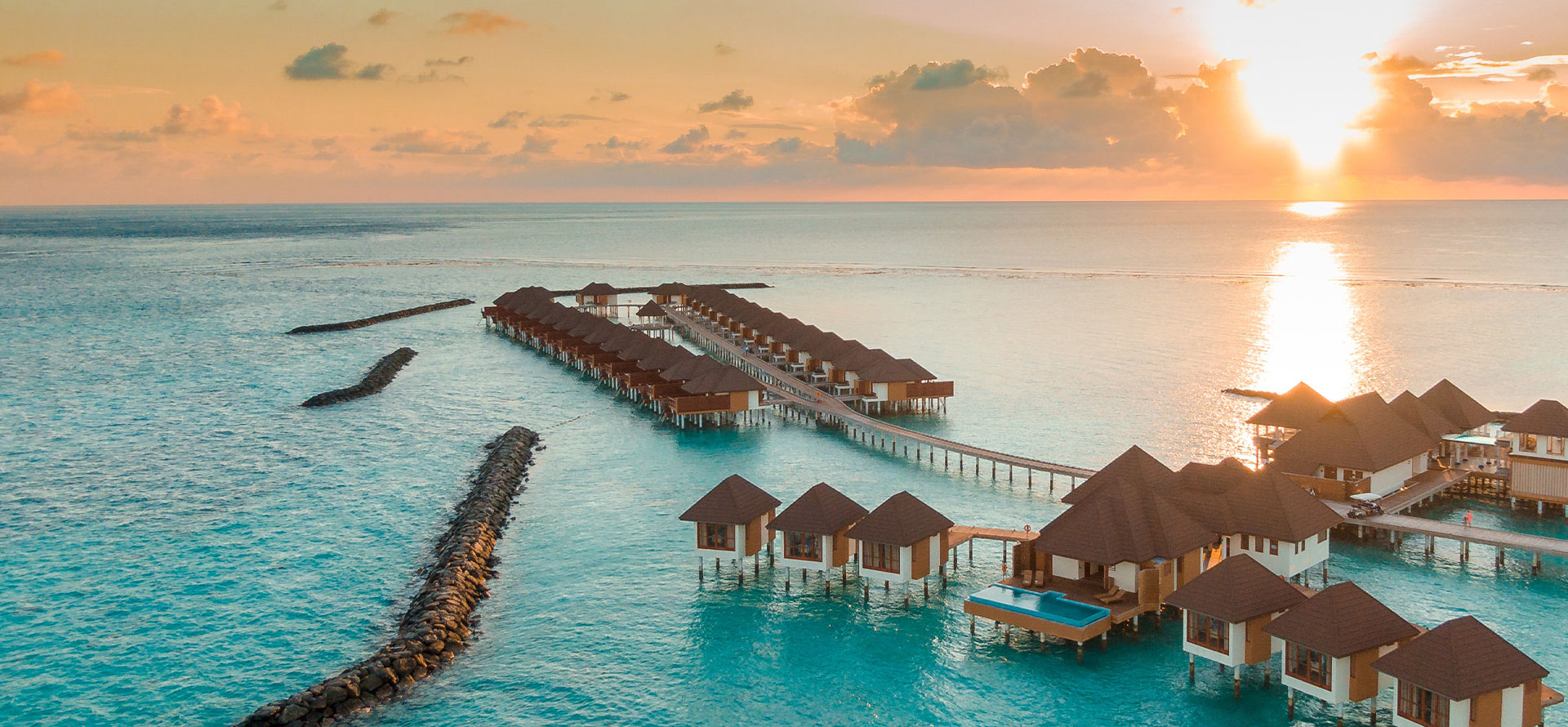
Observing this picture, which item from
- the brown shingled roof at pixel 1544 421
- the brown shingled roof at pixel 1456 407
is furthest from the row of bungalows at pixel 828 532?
the brown shingled roof at pixel 1456 407

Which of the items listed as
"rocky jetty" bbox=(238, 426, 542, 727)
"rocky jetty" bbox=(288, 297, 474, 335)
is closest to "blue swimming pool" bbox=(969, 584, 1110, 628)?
"rocky jetty" bbox=(238, 426, 542, 727)

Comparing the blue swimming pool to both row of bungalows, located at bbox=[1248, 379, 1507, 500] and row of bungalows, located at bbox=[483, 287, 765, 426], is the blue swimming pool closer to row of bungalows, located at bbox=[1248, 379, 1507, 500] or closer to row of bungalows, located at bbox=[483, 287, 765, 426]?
row of bungalows, located at bbox=[1248, 379, 1507, 500]

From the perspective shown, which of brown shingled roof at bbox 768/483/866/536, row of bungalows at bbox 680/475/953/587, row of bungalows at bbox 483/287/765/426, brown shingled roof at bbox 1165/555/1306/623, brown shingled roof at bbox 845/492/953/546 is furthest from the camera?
row of bungalows at bbox 483/287/765/426

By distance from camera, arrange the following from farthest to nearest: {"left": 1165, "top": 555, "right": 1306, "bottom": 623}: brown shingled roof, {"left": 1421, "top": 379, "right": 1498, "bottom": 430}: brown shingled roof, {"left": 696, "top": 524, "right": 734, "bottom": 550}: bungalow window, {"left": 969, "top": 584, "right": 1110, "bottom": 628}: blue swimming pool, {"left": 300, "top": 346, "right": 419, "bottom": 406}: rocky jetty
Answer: {"left": 300, "top": 346, "right": 419, "bottom": 406}: rocky jetty, {"left": 1421, "top": 379, "right": 1498, "bottom": 430}: brown shingled roof, {"left": 696, "top": 524, "right": 734, "bottom": 550}: bungalow window, {"left": 969, "top": 584, "right": 1110, "bottom": 628}: blue swimming pool, {"left": 1165, "top": 555, "right": 1306, "bottom": 623}: brown shingled roof

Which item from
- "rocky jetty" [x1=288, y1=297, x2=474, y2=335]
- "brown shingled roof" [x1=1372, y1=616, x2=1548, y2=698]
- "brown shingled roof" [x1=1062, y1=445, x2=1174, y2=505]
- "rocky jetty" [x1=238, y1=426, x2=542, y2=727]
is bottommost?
"rocky jetty" [x1=238, y1=426, x2=542, y2=727]

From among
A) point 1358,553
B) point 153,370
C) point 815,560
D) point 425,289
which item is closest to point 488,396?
point 153,370

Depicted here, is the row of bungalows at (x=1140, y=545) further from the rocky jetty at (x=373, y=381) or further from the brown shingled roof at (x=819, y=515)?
the rocky jetty at (x=373, y=381)
